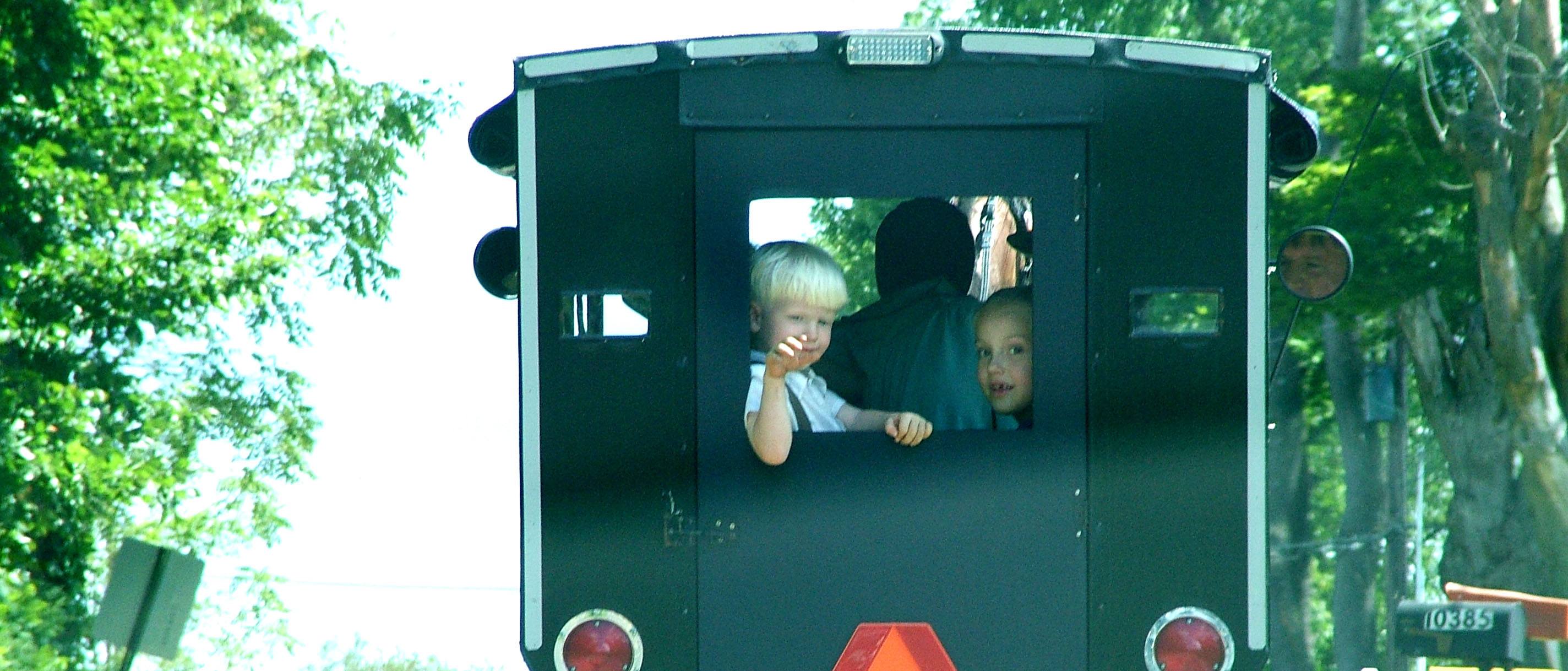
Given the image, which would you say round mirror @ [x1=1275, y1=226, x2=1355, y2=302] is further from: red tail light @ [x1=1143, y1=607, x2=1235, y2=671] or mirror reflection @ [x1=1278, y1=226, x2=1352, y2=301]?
red tail light @ [x1=1143, y1=607, x2=1235, y2=671]

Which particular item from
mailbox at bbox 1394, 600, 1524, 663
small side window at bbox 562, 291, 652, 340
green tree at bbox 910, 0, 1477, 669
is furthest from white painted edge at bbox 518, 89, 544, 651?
mailbox at bbox 1394, 600, 1524, 663

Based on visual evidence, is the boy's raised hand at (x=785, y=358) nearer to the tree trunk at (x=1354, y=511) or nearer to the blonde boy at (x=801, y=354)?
the blonde boy at (x=801, y=354)

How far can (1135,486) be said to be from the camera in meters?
5.39

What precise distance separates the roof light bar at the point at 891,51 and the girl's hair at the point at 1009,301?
0.67 m

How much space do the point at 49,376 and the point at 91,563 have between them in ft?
6.71

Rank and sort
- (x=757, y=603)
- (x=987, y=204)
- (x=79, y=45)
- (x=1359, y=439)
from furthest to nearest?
(x=1359, y=439) → (x=79, y=45) → (x=987, y=204) → (x=757, y=603)

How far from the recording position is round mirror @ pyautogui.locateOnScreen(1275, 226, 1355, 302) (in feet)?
18.3

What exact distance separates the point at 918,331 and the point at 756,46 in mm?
893

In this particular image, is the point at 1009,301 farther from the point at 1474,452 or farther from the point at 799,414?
the point at 1474,452

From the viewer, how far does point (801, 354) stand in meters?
5.18

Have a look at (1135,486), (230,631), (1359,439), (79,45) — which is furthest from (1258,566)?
(1359,439)

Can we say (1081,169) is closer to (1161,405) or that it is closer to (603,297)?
(1161,405)

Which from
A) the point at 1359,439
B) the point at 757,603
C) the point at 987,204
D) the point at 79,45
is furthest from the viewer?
the point at 1359,439

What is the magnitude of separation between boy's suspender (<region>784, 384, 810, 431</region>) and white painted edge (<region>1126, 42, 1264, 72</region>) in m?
1.25
